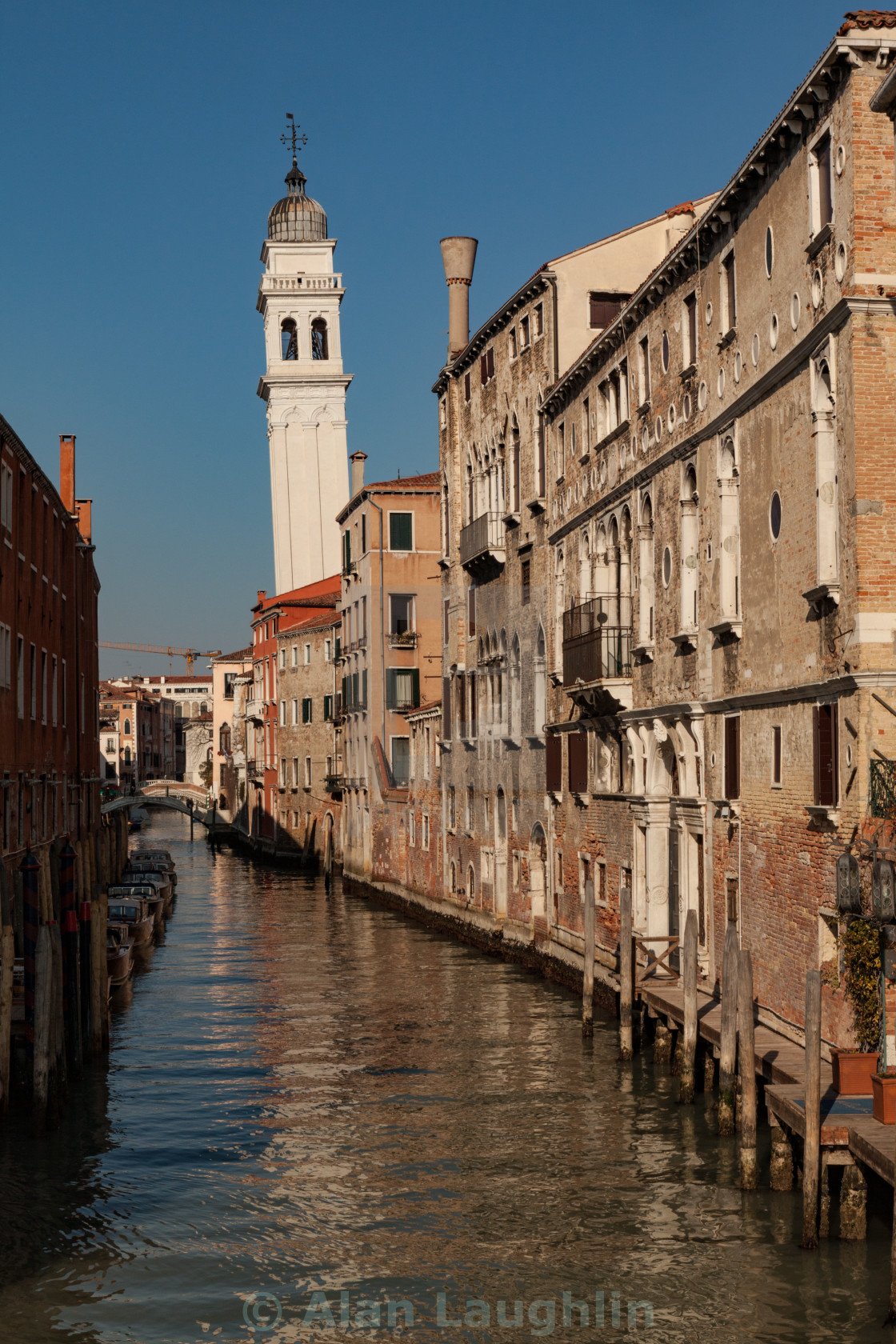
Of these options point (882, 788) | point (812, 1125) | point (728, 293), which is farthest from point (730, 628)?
point (812, 1125)

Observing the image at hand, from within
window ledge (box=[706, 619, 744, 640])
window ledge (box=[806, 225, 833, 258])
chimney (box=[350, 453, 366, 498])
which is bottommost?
window ledge (box=[706, 619, 744, 640])

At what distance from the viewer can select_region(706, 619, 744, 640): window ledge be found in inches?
704

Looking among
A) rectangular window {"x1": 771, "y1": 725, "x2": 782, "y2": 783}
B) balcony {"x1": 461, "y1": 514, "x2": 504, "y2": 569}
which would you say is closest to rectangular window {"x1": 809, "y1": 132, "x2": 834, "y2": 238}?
rectangular window {"x1": 771, "y1": 725, "x2": 782, "y2": 783}

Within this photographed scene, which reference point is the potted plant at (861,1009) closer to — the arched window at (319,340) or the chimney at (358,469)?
the chimney at (358,469)

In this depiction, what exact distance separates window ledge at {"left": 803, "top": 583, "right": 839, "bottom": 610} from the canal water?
5.33 metres

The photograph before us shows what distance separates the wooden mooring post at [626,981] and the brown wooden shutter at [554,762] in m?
7.73

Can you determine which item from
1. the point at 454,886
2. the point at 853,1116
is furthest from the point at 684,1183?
the point at 454,886

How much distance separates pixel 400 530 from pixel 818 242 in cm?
3337

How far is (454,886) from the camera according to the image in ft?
120

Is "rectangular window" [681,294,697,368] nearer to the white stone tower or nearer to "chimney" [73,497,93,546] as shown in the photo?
"chimney" [73,497,93,546]

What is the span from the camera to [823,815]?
48.3 ft

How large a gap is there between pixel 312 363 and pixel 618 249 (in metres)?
65.1

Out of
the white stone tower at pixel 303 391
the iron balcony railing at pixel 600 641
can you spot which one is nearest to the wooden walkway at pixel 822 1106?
the iron balcony railing at pixel 600 641

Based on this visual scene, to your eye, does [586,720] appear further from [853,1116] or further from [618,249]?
[853,1116]
